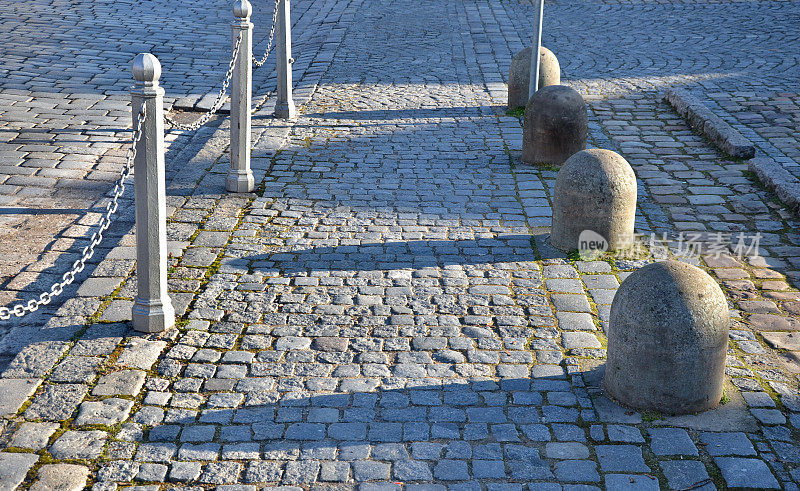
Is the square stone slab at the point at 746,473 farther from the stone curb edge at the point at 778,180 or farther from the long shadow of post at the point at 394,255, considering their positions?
the stone curb edge at the point at 778,180

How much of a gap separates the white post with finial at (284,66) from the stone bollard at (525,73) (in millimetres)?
2581

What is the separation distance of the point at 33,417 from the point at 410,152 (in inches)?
202

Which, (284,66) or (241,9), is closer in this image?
(241,9)

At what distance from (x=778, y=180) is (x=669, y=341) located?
3963 millimetres

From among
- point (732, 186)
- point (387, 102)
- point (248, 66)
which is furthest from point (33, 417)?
point (387, 102)

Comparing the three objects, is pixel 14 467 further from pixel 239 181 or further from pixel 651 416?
pixel 239 181

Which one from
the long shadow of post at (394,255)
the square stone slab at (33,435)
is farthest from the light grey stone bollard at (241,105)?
the square stone slab at (33,435)

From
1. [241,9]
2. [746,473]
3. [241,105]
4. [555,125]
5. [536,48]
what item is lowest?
[746,473]

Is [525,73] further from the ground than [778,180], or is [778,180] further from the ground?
[525,73]

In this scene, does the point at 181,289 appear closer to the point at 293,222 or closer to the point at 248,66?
the point at 293,222

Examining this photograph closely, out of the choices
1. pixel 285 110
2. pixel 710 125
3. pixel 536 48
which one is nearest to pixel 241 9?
pixel 285 110

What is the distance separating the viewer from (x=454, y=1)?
18.2 metres

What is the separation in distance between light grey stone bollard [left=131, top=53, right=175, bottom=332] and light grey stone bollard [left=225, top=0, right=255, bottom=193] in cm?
231

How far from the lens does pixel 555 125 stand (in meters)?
7.79
